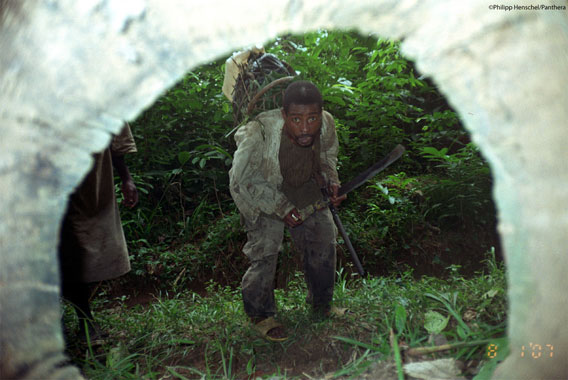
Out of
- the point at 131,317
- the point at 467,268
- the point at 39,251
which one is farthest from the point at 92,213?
the point at 467,268

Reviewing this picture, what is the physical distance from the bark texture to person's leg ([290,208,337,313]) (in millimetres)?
1763

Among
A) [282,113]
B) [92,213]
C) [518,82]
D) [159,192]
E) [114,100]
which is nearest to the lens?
[518,82]

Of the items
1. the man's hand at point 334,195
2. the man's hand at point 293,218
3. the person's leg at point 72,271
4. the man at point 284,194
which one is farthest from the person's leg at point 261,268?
the person's leg at point 72,271

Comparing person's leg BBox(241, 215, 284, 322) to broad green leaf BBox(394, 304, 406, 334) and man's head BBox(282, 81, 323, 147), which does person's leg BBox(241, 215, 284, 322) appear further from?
broad green leaf BBox(394, 304, 406, 334)

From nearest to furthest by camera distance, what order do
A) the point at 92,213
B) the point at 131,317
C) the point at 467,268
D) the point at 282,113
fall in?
1. the point at 92,213
2. the point at 282,113
3. the point at 131,317
4. the point at 467,268

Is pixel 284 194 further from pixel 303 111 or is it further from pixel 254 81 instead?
pixel 254 81

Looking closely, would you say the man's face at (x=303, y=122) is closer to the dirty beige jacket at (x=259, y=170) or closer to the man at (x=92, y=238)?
the dirty beige jacket at (x=259, y=170)

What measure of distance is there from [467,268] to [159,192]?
3.72 m

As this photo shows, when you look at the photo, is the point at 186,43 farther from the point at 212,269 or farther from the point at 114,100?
the point at 212,269

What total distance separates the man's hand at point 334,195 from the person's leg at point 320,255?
11 cm

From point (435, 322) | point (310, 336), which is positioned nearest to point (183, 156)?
point (310, 336)

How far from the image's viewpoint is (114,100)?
3.71 feet

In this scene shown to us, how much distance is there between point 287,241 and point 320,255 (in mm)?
1588

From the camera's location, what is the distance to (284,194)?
2820 millimetres
